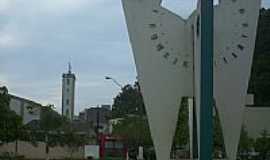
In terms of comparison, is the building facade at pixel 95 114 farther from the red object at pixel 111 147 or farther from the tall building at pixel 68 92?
the red object at pixel 111 147

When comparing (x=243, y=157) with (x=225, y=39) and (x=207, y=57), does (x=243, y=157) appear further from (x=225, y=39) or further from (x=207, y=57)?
(x=207, y=57)

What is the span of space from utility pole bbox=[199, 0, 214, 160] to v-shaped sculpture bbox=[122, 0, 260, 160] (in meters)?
4.98

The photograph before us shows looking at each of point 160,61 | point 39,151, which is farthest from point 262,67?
point 160,61

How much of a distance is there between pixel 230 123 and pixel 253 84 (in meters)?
45.0

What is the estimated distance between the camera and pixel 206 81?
78.9 feet

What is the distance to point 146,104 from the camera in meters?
29.3

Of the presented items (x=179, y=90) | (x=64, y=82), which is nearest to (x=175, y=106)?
(x=179, y=90)

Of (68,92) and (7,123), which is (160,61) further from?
(68,92)

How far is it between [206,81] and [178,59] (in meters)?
5.69

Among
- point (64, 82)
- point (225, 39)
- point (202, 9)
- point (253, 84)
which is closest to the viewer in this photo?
point (202, 9)

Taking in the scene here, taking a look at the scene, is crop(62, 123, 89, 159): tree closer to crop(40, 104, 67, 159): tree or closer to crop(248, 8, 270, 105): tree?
crop(40, 104, 67, 159): tree

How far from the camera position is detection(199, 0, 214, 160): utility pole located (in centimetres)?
2383

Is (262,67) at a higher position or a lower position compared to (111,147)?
higher

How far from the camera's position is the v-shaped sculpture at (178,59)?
2920 centimetres
